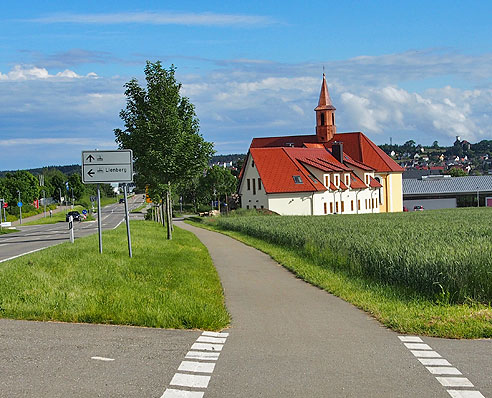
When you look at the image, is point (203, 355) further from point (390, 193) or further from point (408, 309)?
point (390, 193)

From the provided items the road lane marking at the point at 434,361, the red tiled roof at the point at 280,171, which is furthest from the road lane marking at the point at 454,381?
the red tiled roof at the point at 280,171

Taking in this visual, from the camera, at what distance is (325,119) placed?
340 feet

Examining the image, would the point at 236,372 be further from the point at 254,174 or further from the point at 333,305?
the point at 254,174

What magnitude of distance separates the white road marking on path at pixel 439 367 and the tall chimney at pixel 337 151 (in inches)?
3316

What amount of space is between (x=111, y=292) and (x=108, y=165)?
22.0 ft

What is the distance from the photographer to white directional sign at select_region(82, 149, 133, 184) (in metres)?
17.6

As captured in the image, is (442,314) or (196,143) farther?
(196,143)

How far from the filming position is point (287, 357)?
785cm

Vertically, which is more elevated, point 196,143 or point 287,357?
point 196,143

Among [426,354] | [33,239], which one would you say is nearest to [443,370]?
[426,354]

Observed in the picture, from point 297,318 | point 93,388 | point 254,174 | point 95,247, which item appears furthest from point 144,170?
point 254,174

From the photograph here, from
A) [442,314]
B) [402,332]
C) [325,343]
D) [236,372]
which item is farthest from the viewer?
[442,314]

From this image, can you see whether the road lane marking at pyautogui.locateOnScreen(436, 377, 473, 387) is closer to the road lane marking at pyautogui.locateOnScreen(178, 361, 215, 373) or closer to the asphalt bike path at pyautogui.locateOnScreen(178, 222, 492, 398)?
the asphalt bike path at pyautogui.locateOnScreen(178, 222, 492, 398)

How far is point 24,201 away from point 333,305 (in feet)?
301
